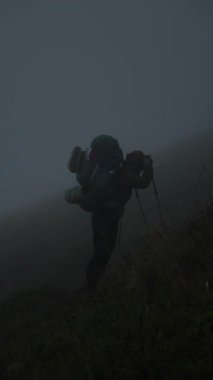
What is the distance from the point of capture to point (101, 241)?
353 inches

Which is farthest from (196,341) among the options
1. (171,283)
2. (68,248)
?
(68,248)

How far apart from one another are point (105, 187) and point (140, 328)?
392cm

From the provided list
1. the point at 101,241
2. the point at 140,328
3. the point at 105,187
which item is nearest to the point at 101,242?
the point at 101,241

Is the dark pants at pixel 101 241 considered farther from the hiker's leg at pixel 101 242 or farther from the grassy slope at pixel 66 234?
the grassy slope at pixel 66 234

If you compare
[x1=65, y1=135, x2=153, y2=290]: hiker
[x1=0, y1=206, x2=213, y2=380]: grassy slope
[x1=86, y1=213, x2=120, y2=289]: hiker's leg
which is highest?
[x1=65, y1=135, x2=153, y2=290]: hiker

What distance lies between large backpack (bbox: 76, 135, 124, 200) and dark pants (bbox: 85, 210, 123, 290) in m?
0.46

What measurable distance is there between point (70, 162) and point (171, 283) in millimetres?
4177

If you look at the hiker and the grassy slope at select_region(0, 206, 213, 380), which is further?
the hiker

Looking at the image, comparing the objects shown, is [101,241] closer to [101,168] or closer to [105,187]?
[105,187]

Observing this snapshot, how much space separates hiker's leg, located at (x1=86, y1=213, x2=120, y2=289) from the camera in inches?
348

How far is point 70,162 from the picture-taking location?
31.0 ft

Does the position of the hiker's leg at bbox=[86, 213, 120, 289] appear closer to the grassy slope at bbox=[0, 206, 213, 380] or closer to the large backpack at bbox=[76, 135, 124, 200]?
the large backpack at bbox=[76, 135, 124, 200]

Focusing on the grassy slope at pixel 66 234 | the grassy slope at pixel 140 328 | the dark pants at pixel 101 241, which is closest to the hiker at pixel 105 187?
the dark pants at pixel 101 241

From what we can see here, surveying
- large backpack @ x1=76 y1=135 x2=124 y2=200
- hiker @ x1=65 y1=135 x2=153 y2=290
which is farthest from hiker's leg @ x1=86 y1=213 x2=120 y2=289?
large backpack @ x1=76 y1=135 x2=124 y2=200
